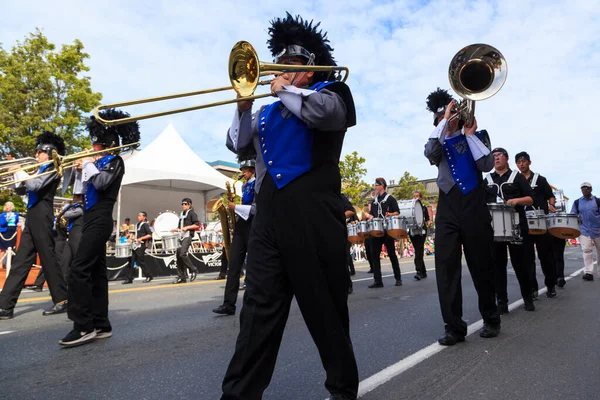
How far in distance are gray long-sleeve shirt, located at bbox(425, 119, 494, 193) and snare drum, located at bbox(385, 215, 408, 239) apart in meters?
5.18

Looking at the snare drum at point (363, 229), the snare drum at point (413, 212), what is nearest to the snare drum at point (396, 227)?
the snare drum at point (363, 229)

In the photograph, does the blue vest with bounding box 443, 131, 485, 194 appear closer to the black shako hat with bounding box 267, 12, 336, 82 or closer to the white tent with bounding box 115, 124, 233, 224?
the black shako hat with bounding box 267, 12, 336, 82

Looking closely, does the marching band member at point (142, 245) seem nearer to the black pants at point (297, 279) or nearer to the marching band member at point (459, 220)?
the marching band member at point (459, 220)

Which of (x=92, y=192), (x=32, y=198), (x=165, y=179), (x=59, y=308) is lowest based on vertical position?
(x=59, y=308)

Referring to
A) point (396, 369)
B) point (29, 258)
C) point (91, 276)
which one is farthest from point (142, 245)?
point (396, 369)

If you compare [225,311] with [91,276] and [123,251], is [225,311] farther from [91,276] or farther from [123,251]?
[123,251]

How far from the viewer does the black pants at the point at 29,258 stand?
5758 mm

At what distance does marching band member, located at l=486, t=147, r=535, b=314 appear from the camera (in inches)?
212

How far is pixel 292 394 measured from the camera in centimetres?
271

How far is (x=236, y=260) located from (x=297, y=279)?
13.0ft

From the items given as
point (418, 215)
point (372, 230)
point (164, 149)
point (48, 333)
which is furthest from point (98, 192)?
point (164, 149)

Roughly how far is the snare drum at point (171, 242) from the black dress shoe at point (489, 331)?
30.9ft

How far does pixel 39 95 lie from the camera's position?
21.0m

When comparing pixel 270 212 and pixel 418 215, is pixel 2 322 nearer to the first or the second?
pixel 270 212
